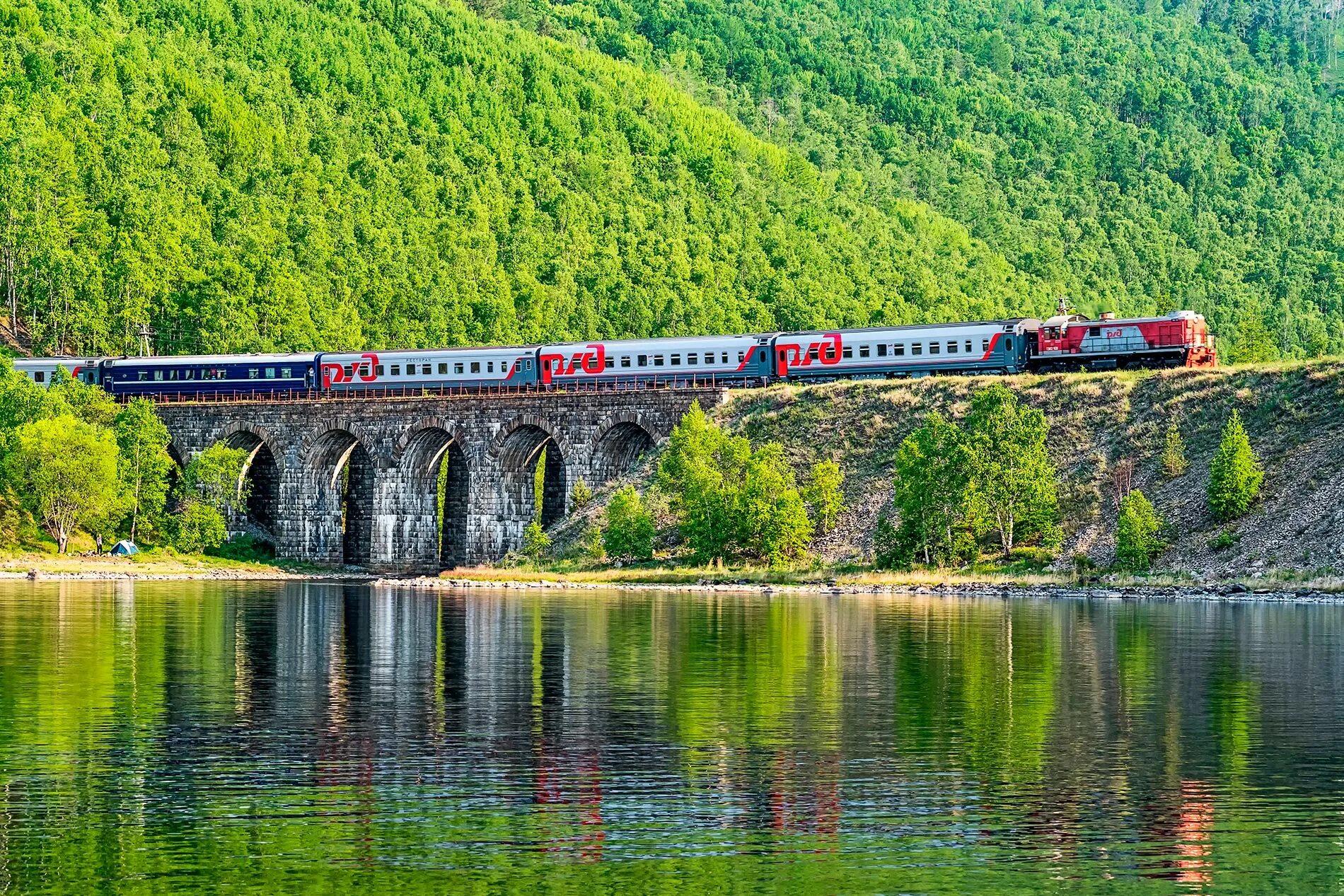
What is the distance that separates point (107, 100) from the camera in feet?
654

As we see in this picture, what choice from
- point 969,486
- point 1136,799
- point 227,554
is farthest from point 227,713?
point 227,554

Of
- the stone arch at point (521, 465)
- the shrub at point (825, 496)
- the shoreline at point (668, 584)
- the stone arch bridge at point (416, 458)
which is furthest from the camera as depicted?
the stone arch at point (521, 465)

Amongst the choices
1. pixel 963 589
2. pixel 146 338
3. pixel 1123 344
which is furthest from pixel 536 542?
pixel 146 338

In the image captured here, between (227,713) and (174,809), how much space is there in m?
11.8

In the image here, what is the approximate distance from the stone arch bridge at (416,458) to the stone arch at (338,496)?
0.09 meters

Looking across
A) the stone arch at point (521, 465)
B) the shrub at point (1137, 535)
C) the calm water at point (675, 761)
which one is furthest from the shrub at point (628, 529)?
the calm water at point (675, 761)

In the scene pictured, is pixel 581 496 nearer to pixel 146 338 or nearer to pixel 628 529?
pixel 628 529

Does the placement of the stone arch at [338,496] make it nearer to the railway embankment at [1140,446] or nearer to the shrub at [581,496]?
the shrub at [581,496]

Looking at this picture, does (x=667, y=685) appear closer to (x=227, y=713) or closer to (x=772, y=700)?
(x=772, y=700)

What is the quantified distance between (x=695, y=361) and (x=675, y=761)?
82781 millimetres

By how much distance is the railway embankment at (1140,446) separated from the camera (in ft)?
299

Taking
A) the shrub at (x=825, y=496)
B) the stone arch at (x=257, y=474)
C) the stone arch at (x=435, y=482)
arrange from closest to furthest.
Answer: the shrub at (x=825, y=496), the stone arch at (x=435, y=482), the stone arch at (x=257, y=474)

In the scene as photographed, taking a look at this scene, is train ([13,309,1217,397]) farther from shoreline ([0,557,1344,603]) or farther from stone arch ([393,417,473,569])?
shoreline ([0,557,1344,603])

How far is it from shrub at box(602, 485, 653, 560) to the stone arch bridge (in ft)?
41.3
